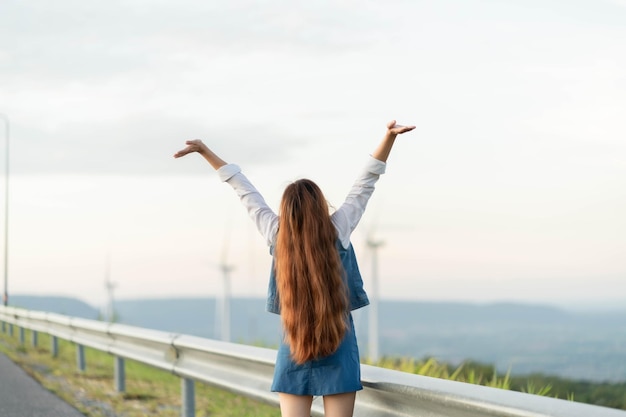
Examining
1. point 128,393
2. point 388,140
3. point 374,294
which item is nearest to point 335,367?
point 388,140

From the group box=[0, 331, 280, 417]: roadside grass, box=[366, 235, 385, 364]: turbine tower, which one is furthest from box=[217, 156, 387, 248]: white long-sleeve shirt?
box=[366, 235, 385, 364]: turbine tower

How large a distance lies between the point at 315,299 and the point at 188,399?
3.28 m

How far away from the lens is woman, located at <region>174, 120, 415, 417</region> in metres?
4.48

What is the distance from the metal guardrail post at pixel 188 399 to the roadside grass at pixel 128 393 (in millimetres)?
651

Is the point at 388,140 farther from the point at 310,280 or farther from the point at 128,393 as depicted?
the point at 128,393

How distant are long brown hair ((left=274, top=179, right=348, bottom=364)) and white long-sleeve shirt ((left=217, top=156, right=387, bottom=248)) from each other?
0.44 ft

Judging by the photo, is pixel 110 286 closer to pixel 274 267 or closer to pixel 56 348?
pixel 56 348

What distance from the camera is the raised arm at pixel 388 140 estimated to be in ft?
15.9

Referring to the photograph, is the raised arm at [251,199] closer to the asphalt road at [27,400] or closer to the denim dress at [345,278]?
the denim dress at [345,278]

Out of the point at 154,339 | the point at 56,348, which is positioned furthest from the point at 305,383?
the point at 56,348

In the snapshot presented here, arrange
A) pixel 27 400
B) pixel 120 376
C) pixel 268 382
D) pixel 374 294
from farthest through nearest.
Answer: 1. pixel 374 294
2. pixel 120 376
3. pixel 27 400
4. pixel 268 382

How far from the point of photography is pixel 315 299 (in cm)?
447

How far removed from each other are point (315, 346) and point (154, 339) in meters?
3.75

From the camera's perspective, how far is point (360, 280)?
4754 mm
